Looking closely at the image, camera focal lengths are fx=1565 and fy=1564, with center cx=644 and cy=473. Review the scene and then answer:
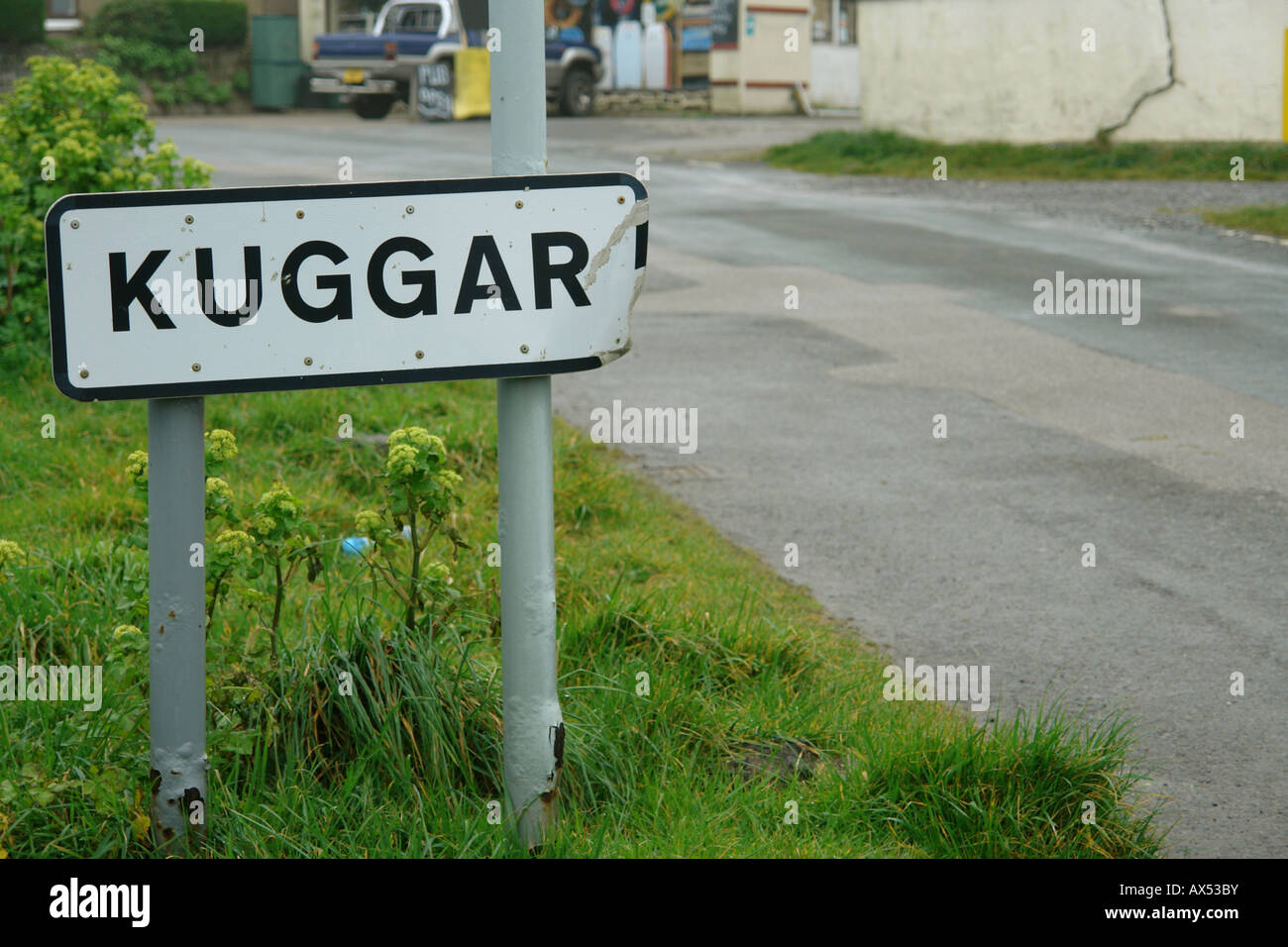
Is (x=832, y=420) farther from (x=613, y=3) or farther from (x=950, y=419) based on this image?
(x=613, y=3)

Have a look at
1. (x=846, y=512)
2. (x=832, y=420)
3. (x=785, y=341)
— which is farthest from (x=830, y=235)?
(x=846, y=512)

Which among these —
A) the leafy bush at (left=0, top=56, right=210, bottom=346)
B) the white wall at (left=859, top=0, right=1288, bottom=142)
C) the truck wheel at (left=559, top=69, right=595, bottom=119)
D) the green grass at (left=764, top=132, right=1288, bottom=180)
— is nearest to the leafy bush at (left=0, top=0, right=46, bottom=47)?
the truck wheel at (left=559, top=69, right=595, bottom=119)

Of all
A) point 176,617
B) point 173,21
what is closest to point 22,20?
point 173,21

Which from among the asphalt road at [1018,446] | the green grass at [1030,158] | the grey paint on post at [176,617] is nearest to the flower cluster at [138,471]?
the grey paint on post at [176,617]

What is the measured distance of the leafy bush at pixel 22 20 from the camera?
3086 cm

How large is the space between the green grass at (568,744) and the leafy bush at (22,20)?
2990cm

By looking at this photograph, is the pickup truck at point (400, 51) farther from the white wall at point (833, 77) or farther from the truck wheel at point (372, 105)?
the white wall at point (833, 77)

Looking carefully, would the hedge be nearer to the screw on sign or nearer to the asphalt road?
the asphalt road

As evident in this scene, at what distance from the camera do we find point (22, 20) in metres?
31.1

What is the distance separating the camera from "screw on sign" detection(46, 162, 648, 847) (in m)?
2.74

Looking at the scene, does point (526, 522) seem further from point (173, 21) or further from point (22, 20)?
point (173, 21)

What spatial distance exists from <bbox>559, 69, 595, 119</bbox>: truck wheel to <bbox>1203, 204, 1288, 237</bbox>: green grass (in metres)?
18.4

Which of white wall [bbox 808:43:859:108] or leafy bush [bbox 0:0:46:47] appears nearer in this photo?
leafy bush [bbox 0:0:46:47]

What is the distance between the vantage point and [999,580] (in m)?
5.34
